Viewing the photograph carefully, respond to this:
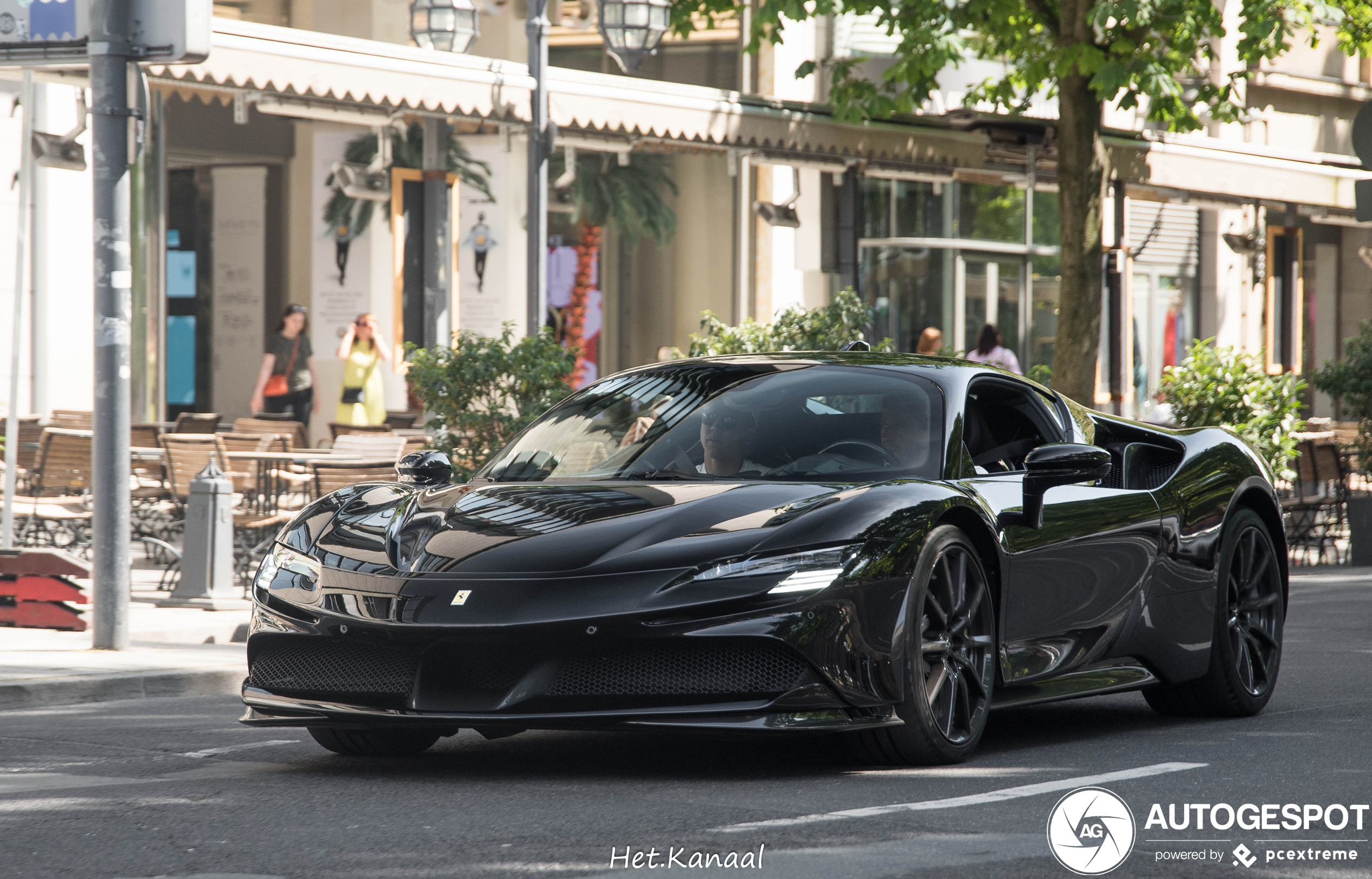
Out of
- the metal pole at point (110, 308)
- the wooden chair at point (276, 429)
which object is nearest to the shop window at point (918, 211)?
the wooden chair at point (276, 429)

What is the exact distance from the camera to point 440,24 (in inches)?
725

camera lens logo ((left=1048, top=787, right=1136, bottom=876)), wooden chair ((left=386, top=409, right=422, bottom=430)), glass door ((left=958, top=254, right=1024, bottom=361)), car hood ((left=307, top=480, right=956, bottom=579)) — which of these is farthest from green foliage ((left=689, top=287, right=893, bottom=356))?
camera lens logo ((left=1048, top=787, right=1136, bottom=876))

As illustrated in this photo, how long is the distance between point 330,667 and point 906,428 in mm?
2032

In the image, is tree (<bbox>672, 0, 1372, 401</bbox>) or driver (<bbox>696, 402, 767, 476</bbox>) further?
tree (<bbox>672, 0, 1372, 401</bbox>)

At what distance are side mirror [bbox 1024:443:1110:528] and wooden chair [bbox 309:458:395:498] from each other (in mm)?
6898

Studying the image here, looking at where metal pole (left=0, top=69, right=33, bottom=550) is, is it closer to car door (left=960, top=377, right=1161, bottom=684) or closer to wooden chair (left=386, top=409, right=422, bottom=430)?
car door (left=960, top=377, right=1161, bottom=684)

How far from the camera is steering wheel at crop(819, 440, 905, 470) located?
657 cm

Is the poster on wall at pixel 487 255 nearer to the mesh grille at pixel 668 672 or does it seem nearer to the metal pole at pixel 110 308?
the metal pole at pixel 110 308

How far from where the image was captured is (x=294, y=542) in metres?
6.27

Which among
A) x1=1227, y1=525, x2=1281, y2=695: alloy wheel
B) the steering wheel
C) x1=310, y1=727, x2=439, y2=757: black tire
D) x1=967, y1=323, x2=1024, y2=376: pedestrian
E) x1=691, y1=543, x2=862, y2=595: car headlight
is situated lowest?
x1=310, y1=727, x2=439, y2=757: black tire

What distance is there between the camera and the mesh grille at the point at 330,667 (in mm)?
5738

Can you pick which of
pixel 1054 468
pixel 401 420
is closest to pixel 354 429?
pixel 401 420

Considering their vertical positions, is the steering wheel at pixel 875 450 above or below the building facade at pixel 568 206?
below

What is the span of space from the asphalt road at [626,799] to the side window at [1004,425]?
0.95 m
